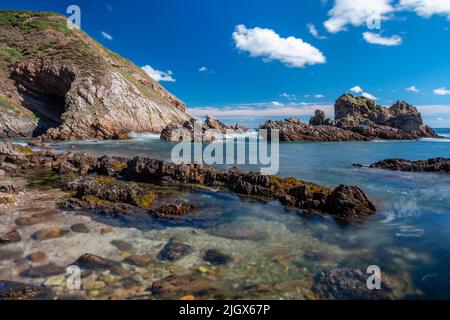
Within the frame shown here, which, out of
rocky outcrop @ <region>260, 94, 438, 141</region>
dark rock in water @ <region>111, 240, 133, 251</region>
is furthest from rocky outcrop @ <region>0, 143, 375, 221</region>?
rocky outcrop @ <region>260, 94, 438, 141</region>

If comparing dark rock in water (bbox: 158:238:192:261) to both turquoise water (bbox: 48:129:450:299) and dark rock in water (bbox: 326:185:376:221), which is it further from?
dark rock in water (bbox: 326:185:376:221)

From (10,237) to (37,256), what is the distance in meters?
1.89

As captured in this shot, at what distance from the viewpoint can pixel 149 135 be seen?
6981 centimetres

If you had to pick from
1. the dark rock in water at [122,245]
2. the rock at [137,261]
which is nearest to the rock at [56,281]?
the rock at [137,261]

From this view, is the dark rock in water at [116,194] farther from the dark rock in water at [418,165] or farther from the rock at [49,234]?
the dark rock in water at [418,165]

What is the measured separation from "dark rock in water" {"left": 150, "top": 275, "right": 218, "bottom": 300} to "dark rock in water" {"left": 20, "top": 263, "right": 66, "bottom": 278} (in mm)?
2745

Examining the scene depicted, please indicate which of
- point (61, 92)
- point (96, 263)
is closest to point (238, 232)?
point (96, 263)

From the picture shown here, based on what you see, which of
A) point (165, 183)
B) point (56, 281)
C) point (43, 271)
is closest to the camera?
point (56, 281)

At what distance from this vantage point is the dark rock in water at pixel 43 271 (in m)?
7.89

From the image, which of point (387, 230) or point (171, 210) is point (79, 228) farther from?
point (387, 230)

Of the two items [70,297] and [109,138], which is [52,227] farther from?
[109,138]

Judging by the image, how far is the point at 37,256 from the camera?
890 cm

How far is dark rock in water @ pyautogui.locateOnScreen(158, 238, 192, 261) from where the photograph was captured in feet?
30.5

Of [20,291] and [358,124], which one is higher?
[358,124]
